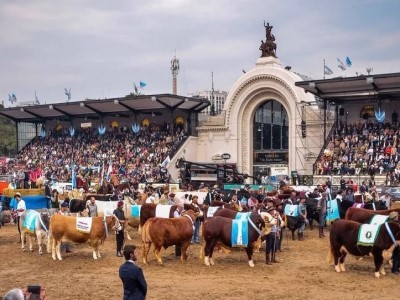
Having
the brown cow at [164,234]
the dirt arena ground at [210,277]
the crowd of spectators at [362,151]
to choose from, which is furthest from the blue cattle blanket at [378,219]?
the crowd of spectators at [362,151]

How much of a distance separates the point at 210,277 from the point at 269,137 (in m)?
31.8

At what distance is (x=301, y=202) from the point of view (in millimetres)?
19547

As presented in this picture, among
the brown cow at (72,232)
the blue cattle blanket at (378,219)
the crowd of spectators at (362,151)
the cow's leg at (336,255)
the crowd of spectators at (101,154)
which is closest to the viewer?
the cow's leg at (336,255)

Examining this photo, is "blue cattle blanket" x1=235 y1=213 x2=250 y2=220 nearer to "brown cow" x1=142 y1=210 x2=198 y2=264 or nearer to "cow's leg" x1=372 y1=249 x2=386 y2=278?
"brown cow" x1=142 y1=210 x2=198 y2=264

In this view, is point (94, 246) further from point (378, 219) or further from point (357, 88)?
point (357, 88)

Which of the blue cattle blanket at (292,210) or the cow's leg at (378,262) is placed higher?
the blue cattle blanket at (292,210)

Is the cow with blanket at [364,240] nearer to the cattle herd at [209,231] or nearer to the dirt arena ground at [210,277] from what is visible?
the cattle herd at [209,231]

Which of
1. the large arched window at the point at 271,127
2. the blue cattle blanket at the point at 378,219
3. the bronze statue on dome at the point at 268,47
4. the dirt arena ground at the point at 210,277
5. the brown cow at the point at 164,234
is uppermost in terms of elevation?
the bronze statue on dome at the point at 268,47

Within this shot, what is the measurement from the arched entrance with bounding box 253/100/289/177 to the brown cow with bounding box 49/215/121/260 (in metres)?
28.2

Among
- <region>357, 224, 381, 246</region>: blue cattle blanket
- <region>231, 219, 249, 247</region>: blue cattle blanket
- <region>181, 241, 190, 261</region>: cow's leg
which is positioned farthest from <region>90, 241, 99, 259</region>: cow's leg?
Result: <region>357, 224, 381, 246</region>: blue cattle blanket

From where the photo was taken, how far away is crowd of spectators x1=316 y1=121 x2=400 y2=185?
34719mm

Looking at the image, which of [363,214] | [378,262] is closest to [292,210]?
[363,214]

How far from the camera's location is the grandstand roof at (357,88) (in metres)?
35.6

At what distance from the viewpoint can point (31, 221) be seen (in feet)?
56.8
